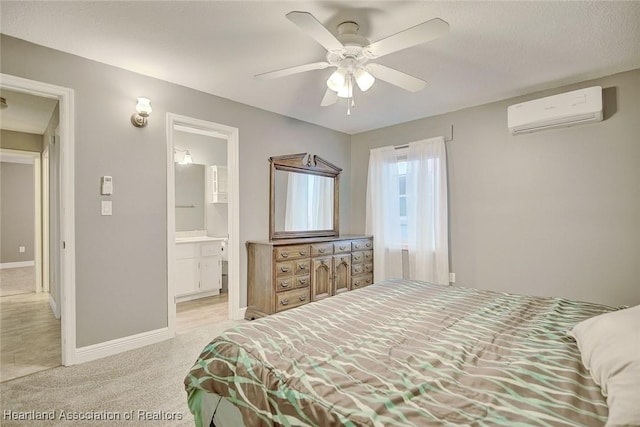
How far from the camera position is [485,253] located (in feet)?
11.8

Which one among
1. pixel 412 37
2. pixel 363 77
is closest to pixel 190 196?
pixel 363 77

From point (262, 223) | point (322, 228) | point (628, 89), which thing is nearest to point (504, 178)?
point (628, 89)

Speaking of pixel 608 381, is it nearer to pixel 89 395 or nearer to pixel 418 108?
pixel 89 395

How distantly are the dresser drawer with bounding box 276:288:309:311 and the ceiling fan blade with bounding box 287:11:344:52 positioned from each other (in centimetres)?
236

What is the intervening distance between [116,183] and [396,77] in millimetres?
2386

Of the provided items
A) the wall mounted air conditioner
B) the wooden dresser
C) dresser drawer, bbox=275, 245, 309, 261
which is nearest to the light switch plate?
the wooden dresser

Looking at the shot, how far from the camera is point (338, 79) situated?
218cm

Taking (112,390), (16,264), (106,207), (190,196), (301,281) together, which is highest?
(190,196)

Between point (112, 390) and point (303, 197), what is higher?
point (303, 197)

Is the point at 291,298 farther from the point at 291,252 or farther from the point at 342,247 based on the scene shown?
the point at 342,247

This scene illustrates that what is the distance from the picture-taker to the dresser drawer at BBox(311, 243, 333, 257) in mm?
3646

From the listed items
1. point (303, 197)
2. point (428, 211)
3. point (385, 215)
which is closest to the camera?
point (428, 211)

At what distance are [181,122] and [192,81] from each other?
399mm

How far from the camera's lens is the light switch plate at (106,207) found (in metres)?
2.61
